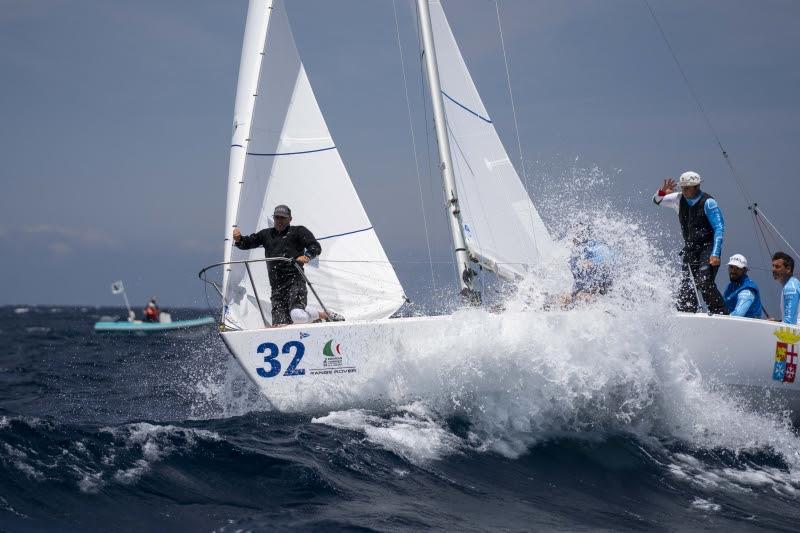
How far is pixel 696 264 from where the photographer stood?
268 inches

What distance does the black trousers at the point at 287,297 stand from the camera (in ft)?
21.8

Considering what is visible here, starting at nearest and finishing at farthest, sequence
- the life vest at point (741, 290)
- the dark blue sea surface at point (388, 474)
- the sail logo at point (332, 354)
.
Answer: the dark blue sea surface at point (388, 474) → the sail logo at point (332, 354) → the life vest at point (741, 290)

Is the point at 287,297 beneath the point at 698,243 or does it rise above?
beneath

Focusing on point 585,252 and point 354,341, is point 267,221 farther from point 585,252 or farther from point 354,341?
point 585,252

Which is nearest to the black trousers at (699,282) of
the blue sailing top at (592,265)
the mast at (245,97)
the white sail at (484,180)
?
the blue sailing top at (592,265)

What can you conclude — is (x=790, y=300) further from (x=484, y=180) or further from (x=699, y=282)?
(x=484, y=180)

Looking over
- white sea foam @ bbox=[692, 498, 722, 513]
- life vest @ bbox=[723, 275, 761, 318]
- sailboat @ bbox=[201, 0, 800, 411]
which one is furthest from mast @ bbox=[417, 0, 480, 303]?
white sea foam @ bbox=[692, 498, 722, 513]

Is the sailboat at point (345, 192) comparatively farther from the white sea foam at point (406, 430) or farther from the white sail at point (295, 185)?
the white sea foam at point (406, 430)

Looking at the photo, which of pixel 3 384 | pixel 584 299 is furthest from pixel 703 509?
pixel 3 384

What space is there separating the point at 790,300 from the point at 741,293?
0.39 metres

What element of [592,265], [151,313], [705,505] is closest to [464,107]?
[592,265]

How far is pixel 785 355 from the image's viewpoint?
6352 millimetres

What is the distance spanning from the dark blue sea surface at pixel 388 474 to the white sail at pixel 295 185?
1553 millimetres

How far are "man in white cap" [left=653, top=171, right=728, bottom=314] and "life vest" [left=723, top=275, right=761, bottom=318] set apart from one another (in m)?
0.25
